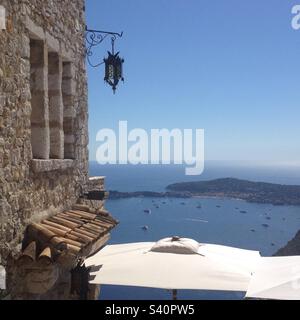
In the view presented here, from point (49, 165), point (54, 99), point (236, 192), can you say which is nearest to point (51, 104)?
point (54, 99)

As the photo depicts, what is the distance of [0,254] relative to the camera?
173 inches

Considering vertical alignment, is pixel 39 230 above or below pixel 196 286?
above

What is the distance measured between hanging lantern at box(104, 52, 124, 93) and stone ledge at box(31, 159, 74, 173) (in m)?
2.31

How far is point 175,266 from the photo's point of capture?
6023 mm

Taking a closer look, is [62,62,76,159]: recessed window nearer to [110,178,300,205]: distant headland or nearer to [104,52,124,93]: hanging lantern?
[104,52,124,93]: hanging lantern

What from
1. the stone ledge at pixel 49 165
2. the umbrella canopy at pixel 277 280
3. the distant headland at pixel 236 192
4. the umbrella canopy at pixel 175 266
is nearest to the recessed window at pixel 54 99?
the stone ledge at pixel 49 165

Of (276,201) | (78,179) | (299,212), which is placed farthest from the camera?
(276,201)

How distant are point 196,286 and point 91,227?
1692mm

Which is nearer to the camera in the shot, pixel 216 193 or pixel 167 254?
pixel 167 254

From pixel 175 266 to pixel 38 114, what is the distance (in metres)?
2.73

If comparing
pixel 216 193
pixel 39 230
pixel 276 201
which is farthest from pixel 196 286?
pixel 216 193

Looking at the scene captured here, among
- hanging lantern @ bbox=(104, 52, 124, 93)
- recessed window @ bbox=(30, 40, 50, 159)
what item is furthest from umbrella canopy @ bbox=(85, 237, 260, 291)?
hanging lantern @ bbox=(104, 52, 124, 93)

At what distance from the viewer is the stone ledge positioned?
17.3 feet
